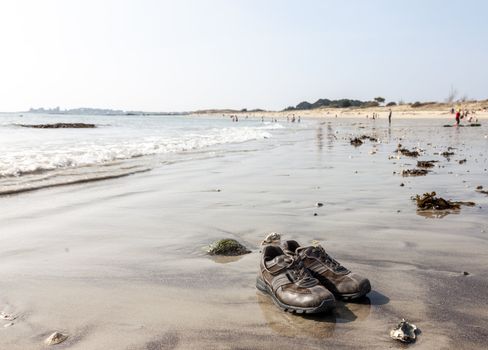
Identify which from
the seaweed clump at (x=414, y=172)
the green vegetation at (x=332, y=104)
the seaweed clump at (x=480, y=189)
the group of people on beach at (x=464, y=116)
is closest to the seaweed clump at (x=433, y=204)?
the seaweed clump at (x=480, y=189)

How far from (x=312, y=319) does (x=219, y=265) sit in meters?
1.26

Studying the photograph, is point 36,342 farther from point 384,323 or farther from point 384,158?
point 384,158

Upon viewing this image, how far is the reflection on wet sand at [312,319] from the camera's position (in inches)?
101

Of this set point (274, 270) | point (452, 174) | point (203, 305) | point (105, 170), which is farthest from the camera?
point (105, 170)

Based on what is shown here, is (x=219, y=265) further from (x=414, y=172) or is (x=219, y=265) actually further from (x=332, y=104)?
(x=332, y=104)

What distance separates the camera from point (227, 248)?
4133mm

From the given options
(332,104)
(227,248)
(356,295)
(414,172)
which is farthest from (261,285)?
(332,104)

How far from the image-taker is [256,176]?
9.41 meters

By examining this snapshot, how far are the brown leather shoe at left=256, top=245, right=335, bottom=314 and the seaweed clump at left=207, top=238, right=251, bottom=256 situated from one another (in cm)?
82

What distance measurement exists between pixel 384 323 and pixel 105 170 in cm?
918

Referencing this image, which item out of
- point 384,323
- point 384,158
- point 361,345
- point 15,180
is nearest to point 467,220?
point 384,323

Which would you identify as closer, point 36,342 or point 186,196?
point 36,342

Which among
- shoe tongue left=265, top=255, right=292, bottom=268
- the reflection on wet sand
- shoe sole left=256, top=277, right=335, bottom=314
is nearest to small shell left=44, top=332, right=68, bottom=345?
the reflection on wet sand

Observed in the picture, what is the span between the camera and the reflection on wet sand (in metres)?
2.55
